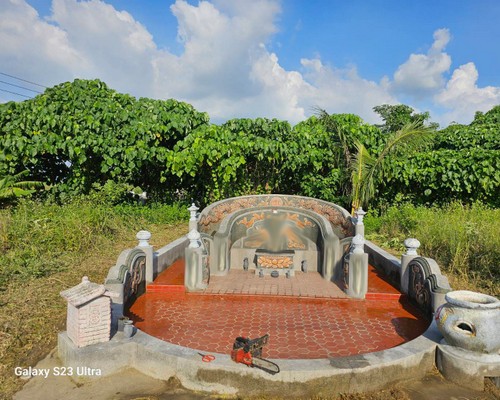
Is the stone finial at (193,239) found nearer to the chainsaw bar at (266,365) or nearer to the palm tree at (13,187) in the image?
the chainsaw bar at (266,365)

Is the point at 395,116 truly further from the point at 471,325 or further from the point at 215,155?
the point at 471,325

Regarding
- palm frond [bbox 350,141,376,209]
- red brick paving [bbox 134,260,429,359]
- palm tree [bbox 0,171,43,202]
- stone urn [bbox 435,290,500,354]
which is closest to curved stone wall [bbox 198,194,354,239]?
red brick paving [bbox 134,260,429,359]

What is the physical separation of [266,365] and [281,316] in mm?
2176

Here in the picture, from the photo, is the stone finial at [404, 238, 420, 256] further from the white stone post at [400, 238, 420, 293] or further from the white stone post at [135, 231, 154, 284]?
the white stone post at [135, 231, 154, 284]

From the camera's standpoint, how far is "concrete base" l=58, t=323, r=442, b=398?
3773 mm

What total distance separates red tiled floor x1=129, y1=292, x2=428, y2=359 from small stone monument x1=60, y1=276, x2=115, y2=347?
1056 mm

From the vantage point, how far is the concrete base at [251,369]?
3.77m

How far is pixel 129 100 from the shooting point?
1355cm

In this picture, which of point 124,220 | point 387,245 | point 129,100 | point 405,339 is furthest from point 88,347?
point 129,100

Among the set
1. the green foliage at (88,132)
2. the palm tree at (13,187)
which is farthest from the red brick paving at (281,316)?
the palm tree at (13,187)

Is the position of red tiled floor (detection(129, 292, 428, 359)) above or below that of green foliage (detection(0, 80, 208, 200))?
below

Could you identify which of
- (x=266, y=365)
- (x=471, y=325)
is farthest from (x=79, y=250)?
(x=471, y=325)

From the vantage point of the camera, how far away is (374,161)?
1245cm

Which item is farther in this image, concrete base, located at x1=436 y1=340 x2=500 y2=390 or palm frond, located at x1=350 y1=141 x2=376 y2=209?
palm frond, located at x1=350 y1=141 x2=376 y2=209
